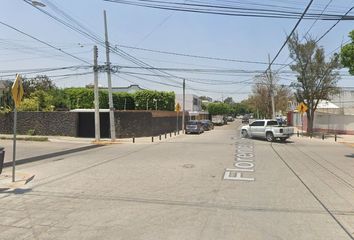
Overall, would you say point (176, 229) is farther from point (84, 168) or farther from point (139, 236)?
point (84, 168)

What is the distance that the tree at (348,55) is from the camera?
20633mm

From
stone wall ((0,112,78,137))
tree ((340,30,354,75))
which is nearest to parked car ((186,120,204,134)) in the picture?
stone wall ((0,112,78,137))

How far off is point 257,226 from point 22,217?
4.57m

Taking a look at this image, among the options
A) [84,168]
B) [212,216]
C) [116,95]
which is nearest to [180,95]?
[116,95]

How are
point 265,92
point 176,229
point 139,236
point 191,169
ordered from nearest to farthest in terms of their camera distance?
1. point 139,236
2. point 176,229
3. point 191,169
4. point 265,92

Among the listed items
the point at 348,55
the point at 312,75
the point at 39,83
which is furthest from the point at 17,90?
the point at 39,83

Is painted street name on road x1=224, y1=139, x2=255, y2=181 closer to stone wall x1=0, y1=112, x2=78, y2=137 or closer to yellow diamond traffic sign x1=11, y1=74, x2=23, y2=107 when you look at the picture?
yellow diamond traffic sign x1=11, y1=74, x2=23, y2=107

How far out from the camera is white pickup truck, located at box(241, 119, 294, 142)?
32766mm

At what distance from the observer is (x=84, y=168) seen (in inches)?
632

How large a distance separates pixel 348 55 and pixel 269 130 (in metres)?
13.5

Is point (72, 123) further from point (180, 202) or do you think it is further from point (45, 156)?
point (180, 202)

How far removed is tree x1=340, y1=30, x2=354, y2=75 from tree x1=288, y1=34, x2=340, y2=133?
20.0 m

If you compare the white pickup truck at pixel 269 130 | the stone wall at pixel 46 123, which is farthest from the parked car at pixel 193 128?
the stone wall at pixel 46 123

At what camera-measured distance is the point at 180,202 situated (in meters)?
9.66
